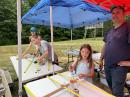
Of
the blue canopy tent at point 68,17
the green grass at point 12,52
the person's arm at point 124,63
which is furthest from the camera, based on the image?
the green grass at point 12,52

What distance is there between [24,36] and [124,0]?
21.7 metres

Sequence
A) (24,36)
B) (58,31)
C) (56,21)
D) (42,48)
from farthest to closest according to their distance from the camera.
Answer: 1. (58,31)
2. (24,36)
3. (56,21)
4. (42,48)

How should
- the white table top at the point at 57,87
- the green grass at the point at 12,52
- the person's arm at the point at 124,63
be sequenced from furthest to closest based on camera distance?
the green grass at the point at 12,52, the person's arm at the point at 124,63, the white table top at the point at 57,87

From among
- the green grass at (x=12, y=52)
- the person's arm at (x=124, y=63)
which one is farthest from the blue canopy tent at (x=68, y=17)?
the person's arm at (x=124, y=63)

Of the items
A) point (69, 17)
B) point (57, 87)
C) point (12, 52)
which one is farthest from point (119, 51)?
point (12, 52)

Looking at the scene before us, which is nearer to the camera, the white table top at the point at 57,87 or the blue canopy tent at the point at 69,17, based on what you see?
the white table top at the point at 57,87

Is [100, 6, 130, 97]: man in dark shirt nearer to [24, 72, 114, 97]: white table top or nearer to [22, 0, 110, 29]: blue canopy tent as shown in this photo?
[24, 72, 114, 97]: white table top

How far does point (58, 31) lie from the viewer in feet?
97.8

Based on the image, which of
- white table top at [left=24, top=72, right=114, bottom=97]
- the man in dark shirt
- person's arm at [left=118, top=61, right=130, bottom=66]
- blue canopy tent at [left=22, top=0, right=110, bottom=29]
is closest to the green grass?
blue canopy tent at [left=22, top=0, right=110, bottom=29]

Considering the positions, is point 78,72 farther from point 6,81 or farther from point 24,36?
point 24,36

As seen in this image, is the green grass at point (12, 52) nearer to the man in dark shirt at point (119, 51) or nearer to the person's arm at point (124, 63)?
the man in dark shirt at point (119, 51)

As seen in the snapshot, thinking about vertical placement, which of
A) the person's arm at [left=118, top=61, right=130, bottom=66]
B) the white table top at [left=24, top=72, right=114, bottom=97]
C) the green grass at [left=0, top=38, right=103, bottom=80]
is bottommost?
the green grass at [left=0, top=38, right=103, bottom=80]

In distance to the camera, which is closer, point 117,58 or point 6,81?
point 117,58

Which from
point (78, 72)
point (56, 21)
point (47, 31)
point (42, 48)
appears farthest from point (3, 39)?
point (78, 72)
